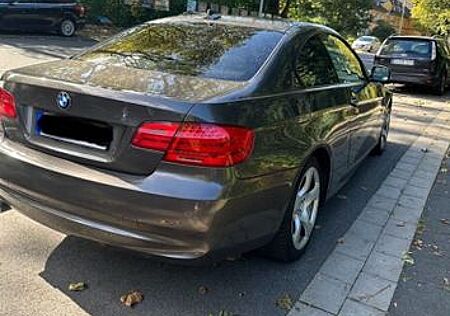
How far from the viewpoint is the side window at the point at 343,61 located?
4680 millimetres

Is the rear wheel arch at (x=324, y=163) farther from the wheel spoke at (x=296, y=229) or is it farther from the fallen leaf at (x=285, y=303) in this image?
the fallen leaf at (x=285, y=303)

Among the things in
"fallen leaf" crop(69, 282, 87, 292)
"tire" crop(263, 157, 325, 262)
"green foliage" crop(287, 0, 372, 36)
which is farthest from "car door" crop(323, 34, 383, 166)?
"green foliage" crop(287, 0, 372, 36)

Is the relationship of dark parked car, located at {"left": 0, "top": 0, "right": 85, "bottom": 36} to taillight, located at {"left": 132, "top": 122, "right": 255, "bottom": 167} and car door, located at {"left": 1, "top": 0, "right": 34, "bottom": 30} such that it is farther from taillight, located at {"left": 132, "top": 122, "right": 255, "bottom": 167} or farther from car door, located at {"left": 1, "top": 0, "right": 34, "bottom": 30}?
taillight, located at {"left": 132, "top": 122, "right": 255, "bottom": 167}

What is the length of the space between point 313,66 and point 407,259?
5.14 ft

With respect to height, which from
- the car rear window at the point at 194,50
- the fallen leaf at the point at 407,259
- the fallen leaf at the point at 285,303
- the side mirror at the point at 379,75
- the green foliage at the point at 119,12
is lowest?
the fallen leaf at the point at 407,259

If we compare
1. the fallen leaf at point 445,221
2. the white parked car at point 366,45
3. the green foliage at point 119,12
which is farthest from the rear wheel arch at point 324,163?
the white parked car at point 366,45

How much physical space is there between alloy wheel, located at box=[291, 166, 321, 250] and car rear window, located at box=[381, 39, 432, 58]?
11.5 m

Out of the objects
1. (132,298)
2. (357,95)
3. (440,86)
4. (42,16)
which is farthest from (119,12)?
(132,298)

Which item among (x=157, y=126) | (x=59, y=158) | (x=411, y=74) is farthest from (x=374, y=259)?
(x=411, y=74)

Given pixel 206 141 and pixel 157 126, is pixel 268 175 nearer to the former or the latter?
pixel 206 141

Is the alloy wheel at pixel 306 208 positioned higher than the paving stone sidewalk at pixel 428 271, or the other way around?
the alloy wheel at pixel 306 208

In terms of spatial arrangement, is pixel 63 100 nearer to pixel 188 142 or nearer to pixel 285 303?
pixel 188 142

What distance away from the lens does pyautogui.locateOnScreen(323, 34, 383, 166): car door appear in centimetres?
477

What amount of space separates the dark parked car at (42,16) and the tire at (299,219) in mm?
14867
